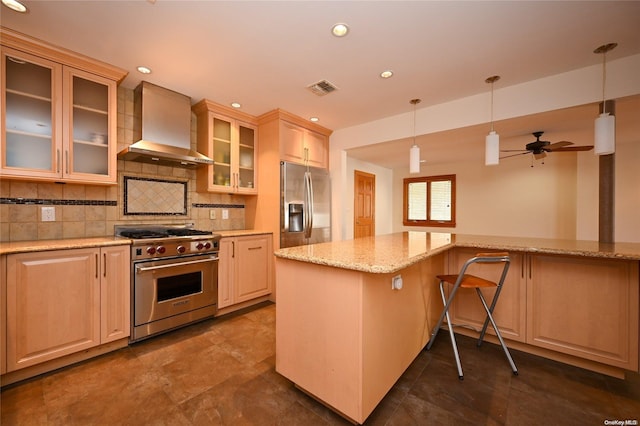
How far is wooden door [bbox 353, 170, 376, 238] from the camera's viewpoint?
522cm

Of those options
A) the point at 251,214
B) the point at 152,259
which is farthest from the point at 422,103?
the point at 152,259

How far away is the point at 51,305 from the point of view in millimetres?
1832

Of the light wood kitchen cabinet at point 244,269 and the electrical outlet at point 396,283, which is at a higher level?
the electrical outlet at point 396,283

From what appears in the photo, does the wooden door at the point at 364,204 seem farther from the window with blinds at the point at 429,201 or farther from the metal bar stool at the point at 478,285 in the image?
the metal bar stool at the point at 478,285

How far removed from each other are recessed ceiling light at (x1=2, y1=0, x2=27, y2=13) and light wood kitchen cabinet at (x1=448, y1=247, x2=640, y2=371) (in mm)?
3865

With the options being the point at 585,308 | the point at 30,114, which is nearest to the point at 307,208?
the point at 30,114

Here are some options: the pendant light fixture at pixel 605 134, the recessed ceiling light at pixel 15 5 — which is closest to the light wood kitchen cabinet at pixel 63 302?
the recessed ceiling light at pixel 15 5

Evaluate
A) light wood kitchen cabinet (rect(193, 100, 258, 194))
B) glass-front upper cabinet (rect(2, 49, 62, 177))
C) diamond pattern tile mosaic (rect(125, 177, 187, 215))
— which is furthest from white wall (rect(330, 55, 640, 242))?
glass-front upper cabinet (rect(2, 49, 62, 177))

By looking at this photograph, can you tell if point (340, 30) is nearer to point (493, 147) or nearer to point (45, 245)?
point (493, 147)

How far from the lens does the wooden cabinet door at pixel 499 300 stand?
84.2 inches

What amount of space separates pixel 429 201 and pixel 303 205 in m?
4.03

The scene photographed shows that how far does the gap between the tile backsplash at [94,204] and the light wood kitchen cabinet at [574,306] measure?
330 centimetres

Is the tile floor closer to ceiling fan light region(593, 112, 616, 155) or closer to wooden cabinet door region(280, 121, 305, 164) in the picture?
ceiling fan light region(593, 112, 616, 155)

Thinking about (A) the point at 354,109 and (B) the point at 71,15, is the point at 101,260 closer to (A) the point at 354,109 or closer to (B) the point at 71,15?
(B) the point at 71,15
